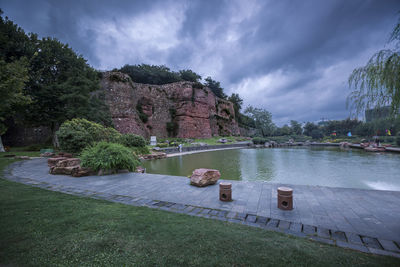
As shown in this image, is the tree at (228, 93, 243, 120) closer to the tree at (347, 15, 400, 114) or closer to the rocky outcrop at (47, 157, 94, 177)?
the rocky outcrop at (47, 157, 94, 177)

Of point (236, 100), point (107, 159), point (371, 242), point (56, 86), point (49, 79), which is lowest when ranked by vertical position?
point (371, 242)

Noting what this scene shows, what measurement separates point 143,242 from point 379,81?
3.99 m

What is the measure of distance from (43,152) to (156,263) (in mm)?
15682

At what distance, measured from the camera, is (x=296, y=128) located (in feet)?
163

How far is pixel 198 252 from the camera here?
179 centimetres

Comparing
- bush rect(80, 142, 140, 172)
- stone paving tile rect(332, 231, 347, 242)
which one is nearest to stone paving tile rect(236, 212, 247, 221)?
stone paving tile rect(332, 231, 347, 242)

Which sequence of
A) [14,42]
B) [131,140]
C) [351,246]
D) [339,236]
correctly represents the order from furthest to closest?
[14,42] < [131,140] < [339,236] < [351,246]

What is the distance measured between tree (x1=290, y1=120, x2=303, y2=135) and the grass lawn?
53.4 m

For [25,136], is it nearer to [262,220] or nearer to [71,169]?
[71,169]

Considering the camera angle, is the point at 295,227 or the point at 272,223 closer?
the point at 295,227

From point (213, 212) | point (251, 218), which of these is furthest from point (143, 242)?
point (251, 218)

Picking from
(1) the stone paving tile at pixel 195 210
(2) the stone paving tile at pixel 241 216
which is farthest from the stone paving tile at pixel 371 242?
(1) the stone paving tile at pixel 195 210

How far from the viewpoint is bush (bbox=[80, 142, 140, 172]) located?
242 inches

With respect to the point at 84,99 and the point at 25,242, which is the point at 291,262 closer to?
the point at 25,242
